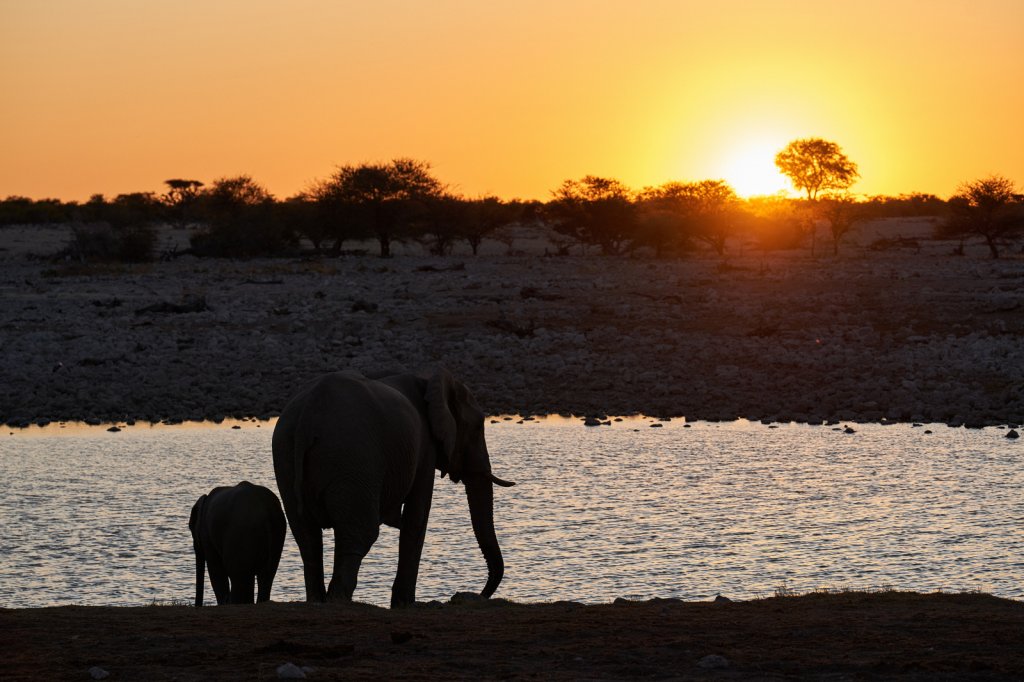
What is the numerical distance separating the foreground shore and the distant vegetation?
48.2 metres

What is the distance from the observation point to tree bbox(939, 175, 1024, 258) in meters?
57.4

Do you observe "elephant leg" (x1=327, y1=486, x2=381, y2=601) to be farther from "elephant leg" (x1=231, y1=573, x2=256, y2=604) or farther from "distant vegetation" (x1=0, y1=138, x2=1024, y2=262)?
"distant vegetation" (x1=0, y1=138, x2=1024, y2=262)

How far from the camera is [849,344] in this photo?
2800 centimetres

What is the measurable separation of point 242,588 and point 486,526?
1.97m

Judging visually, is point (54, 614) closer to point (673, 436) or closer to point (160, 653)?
point (160, 653)

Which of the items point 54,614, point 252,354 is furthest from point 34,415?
point 54,614

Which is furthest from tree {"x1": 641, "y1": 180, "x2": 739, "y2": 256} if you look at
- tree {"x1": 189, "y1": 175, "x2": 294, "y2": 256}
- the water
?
the water

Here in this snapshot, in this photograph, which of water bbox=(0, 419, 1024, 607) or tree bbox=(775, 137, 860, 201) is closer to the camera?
water bbox=(0, 419, 1024, 607)

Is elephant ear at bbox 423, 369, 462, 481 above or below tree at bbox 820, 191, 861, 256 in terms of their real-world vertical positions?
below

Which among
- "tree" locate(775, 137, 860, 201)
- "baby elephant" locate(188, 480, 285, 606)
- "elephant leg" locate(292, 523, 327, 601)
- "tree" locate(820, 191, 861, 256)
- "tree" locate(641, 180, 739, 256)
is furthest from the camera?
"tree" locate(775, 137, 860, 201)

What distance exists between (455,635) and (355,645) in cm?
60

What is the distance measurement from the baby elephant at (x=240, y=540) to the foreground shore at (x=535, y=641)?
1297 millimetres

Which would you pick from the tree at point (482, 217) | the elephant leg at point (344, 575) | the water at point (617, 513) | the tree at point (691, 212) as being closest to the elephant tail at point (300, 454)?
the elephant leg at point (344, 575)

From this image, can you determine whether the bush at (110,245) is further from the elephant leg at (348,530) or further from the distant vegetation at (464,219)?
the elephant leg at (348,530)
